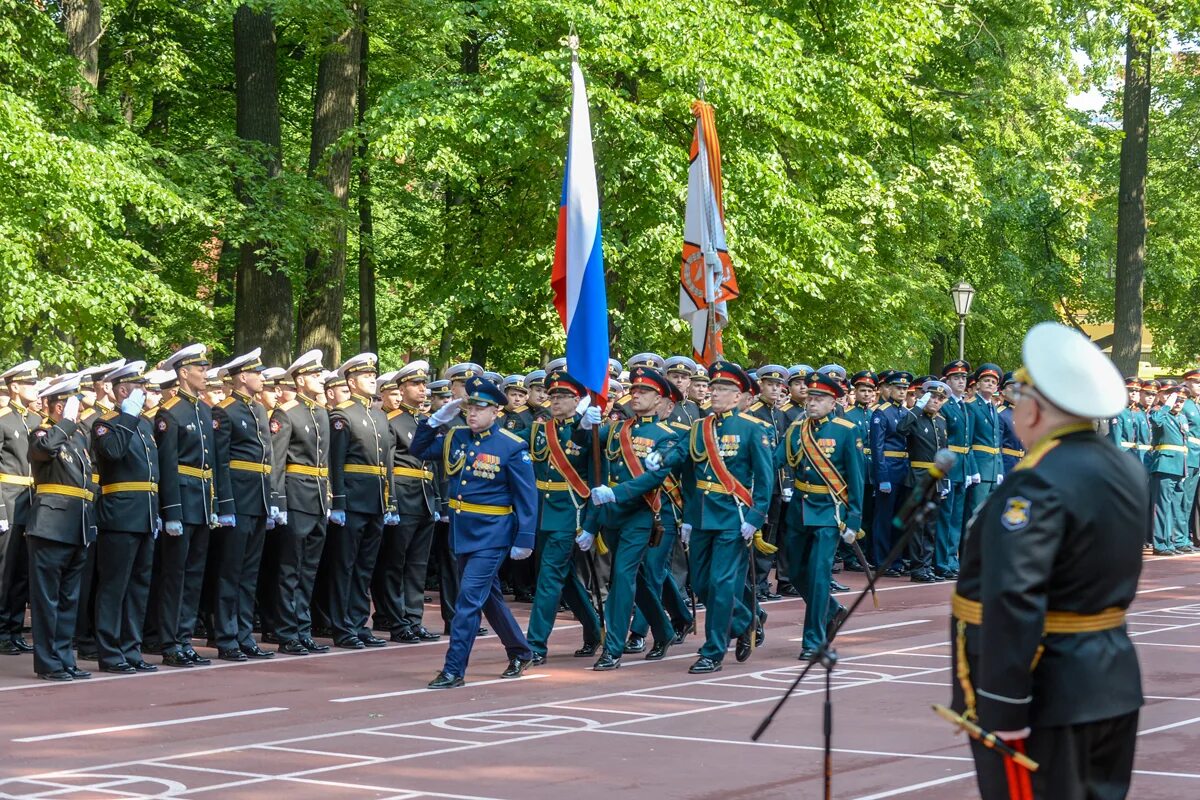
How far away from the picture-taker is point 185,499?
13.2 meters

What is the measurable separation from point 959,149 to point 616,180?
28.4 ft

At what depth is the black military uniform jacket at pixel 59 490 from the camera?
41.7 ft

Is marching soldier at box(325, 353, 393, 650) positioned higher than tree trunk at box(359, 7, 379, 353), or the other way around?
tree trunk at box(359, 7, 379, 353)

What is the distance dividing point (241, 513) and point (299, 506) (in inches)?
22.6

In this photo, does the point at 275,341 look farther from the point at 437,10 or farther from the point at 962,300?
the point at 962,300

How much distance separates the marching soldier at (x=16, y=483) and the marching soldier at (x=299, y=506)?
2252 millimetres

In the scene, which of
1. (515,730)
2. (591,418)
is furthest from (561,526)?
(515,730)

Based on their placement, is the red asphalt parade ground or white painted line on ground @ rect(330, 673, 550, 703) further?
white painted line on ground @ rect(330, 673, 550, 703)

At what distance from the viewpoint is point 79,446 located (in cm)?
1310

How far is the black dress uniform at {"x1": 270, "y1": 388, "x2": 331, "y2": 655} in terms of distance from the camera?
14000 mm

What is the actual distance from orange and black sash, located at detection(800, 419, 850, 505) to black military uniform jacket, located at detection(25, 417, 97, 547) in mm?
5609

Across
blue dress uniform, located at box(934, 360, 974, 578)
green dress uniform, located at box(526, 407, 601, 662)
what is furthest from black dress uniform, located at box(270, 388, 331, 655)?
blue dress uniform, located at box(934, 360, 974, 578)

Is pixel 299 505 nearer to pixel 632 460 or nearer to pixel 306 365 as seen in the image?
pixel 306 365

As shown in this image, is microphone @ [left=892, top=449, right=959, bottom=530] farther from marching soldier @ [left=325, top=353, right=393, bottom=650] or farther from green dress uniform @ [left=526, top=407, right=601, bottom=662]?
marching soldier @ [left=325, top=353, right=393, bottom=650]
